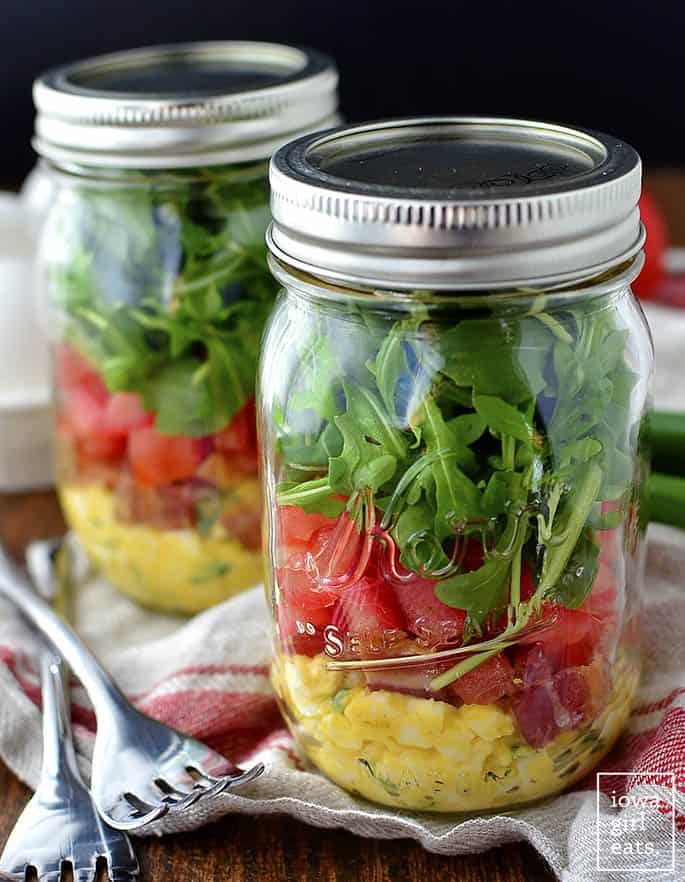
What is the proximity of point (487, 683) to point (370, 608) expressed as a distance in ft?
0.26

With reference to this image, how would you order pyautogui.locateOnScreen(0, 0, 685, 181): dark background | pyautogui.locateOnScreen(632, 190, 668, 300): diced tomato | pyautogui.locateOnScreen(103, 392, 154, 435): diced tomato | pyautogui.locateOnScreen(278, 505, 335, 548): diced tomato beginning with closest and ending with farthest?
pyautogui.locateOnScreen(278, 505, 335, 548): diced tomato, pyautogui.locateOnScreen(103, 392, 154, 435): diced tomato, pyautogui.locateOnScreen(632, 190, 668, 300): diced tomato, pyautogui.locateOnScreen(0, 0, 685, 181): dark background

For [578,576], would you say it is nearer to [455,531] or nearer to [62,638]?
[455,531]

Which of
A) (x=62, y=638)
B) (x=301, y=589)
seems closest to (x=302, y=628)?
(x=301, y=589)

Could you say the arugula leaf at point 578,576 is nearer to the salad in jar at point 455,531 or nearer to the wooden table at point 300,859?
Answer: the salad in jar at point 455,531

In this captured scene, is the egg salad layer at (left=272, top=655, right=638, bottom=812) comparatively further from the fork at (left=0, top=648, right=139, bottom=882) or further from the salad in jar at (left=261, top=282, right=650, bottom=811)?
the fork at (left=0, top=648, right=139, bottom=882)

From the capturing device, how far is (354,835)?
0.77 meters

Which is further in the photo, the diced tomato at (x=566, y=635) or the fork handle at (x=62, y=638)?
the fork handle at (x=62, y=638)

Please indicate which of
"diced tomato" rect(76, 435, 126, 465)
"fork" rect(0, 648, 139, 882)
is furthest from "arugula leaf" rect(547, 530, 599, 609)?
"diced tomato" rect(76, 435, 126, 465)

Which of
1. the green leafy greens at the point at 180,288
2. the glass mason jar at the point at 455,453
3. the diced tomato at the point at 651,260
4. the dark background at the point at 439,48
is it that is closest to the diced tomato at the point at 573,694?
the glass mason jar at the point at 455,453

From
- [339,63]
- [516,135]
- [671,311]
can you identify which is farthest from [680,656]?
[339,63]

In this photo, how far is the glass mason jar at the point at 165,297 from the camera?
0.90 m

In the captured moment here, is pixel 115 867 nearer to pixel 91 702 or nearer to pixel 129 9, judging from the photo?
pixel 91 702

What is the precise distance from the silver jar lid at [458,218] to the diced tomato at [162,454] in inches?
10.4

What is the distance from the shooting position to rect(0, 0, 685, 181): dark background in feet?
7.45
